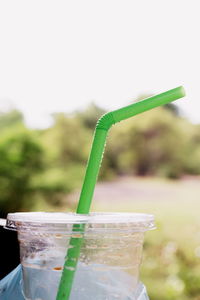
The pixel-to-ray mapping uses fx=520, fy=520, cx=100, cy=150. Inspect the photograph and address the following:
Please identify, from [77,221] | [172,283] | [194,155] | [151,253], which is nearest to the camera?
[77,221]

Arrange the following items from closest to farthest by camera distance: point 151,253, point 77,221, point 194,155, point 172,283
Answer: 1. point 77,221
2. point 172,283
3. point 151,253
4. point 194,155

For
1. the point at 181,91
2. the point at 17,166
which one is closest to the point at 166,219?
the point at 17,166

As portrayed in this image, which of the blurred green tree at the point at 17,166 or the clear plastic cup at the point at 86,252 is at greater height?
the blurred green tree at the point at 17,166

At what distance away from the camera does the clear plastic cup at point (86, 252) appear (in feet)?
2.18

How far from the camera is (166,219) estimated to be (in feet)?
13.8

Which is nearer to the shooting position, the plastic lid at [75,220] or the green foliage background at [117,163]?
the plastic lid at [75,220]

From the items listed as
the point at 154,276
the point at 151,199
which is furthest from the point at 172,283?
the point at 151,199

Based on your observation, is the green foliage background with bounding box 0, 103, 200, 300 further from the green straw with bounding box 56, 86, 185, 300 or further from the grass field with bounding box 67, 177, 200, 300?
the green straw with bounding box 56, 86, 185, 300

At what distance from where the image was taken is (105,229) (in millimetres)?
662

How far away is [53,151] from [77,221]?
344 cm

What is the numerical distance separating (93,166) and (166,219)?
361 centimetres

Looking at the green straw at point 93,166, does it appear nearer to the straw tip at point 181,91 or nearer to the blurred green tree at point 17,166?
the straw tip at point 181,91

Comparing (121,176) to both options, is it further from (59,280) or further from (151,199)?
(59,280)

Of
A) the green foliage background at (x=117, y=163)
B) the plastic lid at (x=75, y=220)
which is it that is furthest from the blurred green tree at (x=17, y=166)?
the plastic lid at (x=75, y=220)
